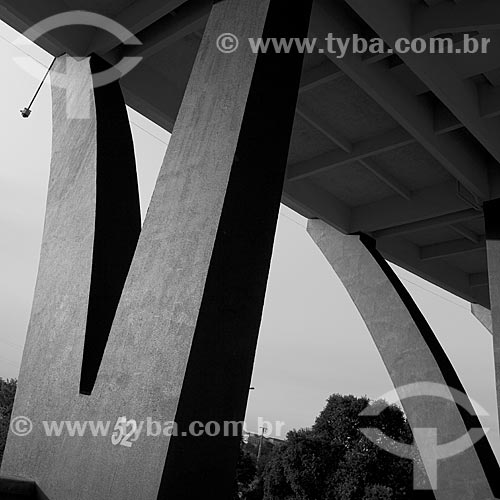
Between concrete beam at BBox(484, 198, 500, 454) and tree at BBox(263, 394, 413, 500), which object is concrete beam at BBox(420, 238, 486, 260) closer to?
concrete beam at BBox(484, 198, 500, 454)

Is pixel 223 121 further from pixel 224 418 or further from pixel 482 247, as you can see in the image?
pixel 482 247

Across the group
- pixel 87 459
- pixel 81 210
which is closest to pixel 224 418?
pixel 87 459

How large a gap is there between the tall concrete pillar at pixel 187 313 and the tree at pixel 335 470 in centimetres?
2009

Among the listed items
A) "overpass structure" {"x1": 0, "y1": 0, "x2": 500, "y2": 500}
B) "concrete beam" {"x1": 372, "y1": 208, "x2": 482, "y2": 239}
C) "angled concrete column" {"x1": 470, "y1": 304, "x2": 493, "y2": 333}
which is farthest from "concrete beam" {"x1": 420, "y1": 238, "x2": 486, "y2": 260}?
"angled concrete column" {"x1": 470, "y1": 304, "x2": 493, "y2": 333}

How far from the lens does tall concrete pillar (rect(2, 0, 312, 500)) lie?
412 centimetres

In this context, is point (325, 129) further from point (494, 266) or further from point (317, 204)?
point (494, 266)

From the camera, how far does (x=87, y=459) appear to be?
4.56m

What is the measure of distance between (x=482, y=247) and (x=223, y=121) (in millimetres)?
12371

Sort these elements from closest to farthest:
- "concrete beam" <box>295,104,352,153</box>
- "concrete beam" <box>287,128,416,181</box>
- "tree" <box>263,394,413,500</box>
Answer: "concrete beam" <box>295,104,352,153</box>, "concrete beam" <box>287,128,416,181</box>, "tree" <box>263,394,413,500</box>

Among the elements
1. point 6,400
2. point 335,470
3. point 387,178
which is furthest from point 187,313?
point 6,400

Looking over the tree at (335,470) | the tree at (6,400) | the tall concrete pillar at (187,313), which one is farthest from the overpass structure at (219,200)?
the tree at (6,400)

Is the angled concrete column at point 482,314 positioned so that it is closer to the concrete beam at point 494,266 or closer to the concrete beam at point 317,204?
the concrete beam at point 317,204

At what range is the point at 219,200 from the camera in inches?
184

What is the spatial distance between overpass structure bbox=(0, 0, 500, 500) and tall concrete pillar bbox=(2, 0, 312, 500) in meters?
0.02
